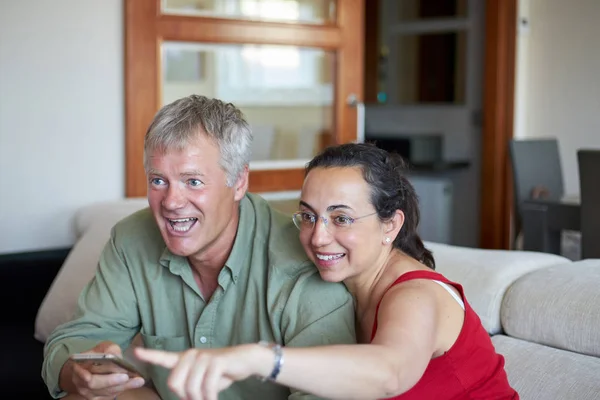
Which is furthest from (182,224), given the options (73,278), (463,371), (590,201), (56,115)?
(590,201)

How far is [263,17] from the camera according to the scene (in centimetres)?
395

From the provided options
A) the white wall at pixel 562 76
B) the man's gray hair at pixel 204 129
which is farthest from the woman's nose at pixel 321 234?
the white wall at pixel 562 76

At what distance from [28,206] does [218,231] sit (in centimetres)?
181

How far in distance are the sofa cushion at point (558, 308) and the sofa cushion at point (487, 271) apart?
0.03 metres

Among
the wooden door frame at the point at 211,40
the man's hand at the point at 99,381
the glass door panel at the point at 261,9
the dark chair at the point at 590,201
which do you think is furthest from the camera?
the glass door panel at the point at 261,9

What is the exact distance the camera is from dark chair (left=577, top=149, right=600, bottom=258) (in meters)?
3.22

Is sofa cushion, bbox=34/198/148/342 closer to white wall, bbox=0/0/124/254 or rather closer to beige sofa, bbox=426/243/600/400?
white wall, bbox=0/0/124/254

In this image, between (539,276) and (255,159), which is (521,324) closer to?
(539,276)

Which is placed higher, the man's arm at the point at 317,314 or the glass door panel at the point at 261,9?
the glass door panel at the point at 261,9

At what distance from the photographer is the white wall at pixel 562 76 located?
5066 mm

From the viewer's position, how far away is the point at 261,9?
156 inches

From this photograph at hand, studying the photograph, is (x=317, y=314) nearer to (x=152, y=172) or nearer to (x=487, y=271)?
(x=152, y=172)

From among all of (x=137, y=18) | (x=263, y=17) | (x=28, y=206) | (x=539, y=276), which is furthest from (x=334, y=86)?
(x=539, y=276)

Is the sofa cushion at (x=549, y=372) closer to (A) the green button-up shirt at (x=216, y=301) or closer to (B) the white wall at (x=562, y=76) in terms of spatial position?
(A) the green button-up shirt at (x=216, y=301)
